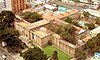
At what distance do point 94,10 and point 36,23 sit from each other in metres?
12.8

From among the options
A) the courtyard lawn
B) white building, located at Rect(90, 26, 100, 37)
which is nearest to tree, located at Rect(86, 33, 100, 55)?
the courtyard lawn

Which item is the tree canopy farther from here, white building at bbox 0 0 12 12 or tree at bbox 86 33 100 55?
tree at bbox 86 33 100 55

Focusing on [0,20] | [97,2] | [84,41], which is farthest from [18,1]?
[97,2]

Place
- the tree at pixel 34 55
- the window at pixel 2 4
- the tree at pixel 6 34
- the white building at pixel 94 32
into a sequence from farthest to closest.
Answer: the window at pixel 2 4
the white building at pixel 94 32
the tree at pixel 6 34
the tree at pixel 34 55

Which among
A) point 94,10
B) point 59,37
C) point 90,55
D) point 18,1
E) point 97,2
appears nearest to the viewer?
point 90,55

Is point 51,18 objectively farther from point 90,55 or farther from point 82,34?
point 90,55

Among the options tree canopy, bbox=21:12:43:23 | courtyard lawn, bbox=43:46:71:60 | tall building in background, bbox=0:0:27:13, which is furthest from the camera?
tall building in background, bbox=0:0:27:13

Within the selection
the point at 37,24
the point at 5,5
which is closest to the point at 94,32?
the point at 37,24

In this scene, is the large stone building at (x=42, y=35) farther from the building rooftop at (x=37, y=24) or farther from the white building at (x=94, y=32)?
the white building at (x=94, y=32)

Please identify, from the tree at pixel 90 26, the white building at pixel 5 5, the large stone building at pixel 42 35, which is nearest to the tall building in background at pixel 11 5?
the white building at pixel 5 5

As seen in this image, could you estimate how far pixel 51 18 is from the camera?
27.6 meters

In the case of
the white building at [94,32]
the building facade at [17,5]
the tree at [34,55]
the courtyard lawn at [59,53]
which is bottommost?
the courtyard lawn at [59,53]

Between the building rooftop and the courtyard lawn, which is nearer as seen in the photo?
the courtyard lawn

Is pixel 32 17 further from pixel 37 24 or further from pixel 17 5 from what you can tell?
pixel 17 5
